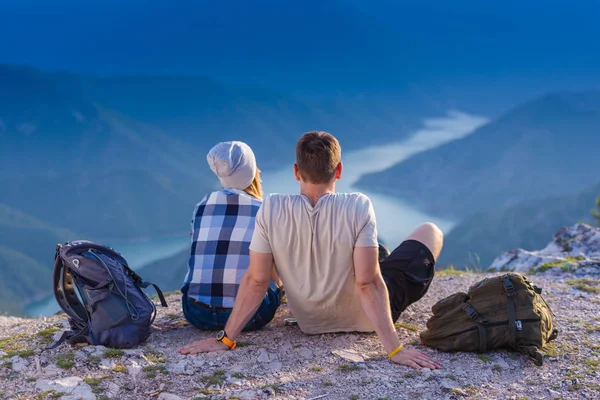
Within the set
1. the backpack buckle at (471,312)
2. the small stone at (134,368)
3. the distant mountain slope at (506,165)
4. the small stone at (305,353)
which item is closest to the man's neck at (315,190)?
the small stone at (305,353)

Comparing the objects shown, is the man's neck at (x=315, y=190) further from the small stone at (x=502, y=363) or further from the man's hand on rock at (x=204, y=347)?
the small stone at (x=502, y=363)

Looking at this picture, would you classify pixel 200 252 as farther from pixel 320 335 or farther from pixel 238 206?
pixel 320 335

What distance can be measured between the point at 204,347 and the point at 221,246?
843 mm

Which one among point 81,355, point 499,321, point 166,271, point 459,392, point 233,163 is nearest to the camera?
point 459,392

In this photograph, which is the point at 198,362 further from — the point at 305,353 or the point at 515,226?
the point at 515,226

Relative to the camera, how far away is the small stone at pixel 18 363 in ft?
12.3

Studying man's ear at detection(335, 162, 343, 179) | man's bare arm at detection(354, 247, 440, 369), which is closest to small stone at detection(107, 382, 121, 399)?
man's bare arm at detection(354, 247, 440, 369)

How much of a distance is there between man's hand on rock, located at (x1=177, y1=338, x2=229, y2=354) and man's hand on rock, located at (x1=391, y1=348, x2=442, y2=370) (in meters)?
1.30

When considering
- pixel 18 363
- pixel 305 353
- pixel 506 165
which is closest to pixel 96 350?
pixel 18 363

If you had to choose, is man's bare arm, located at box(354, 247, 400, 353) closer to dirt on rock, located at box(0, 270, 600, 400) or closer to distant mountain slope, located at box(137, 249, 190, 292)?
dirt on rock, located at box(0, 270, 600, 400)

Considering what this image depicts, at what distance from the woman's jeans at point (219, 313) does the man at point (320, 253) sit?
1.14ft

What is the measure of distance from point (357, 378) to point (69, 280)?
7.73ft

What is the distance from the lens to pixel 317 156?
367 centimetres

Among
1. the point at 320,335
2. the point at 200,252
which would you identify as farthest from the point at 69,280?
the point at 320,335
